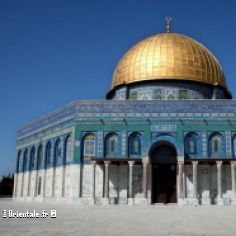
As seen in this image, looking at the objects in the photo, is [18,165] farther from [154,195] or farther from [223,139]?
[223,139]

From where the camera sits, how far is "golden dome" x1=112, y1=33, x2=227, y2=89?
25641mm

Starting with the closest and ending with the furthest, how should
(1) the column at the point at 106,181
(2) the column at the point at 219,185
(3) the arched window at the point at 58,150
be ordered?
1. (2) the column at the point at 219,185
2. (1) the column at the point at 106,181
3. (3) the arched window at the point at 58,150

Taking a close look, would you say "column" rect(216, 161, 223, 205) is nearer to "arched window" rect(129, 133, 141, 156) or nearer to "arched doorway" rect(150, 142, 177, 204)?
"arched doorway" rect(150, 142, 177, 204)

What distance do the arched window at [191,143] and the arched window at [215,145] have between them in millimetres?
871

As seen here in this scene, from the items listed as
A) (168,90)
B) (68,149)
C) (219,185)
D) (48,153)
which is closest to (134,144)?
(68,149)

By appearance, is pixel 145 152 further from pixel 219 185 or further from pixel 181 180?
pixel 219 185

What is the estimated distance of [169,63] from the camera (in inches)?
1015

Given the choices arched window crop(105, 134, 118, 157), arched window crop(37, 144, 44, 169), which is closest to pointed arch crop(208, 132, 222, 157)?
arched window crop(105, 134, 118, 157)

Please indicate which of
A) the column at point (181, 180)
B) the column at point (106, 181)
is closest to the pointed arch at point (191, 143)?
the column at point (181, 180)

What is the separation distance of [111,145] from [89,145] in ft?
4.15

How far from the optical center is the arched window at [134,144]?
22484 millimetres

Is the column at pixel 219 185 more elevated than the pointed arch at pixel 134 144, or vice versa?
the pointed arch at pixel 134 144

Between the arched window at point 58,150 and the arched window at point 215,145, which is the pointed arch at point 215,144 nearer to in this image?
the arched window at point 215,145

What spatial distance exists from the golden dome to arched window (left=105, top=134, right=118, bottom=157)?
16.4 feet
